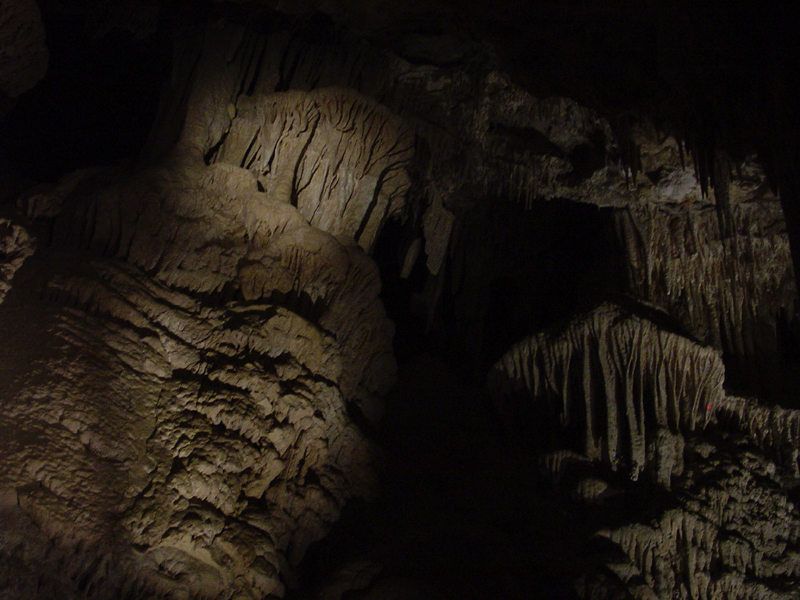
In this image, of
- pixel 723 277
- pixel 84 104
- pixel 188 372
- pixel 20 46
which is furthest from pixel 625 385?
pixel 84 104

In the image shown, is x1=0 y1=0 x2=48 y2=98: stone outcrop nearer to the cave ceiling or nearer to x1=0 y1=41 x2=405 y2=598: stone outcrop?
the cave ceiling

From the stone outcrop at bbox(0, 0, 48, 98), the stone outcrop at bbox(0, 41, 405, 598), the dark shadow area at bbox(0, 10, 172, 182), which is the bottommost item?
the stone outcrop at bbox(0, 41, 405, 598)

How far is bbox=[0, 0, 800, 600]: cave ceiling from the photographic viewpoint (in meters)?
3.99

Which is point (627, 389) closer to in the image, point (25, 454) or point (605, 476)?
Result: point (605, 476)

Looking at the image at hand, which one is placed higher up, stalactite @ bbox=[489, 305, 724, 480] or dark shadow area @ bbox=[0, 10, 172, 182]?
dark shadow area @ bbox=[0, 10, 172, 182]

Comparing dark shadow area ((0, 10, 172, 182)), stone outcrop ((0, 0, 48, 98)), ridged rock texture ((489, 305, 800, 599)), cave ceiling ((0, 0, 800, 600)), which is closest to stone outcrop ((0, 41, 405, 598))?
cave ceiling ((0, 0, 800, 600))

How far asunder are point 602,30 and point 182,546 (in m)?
5.44

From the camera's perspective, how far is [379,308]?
18.7ft

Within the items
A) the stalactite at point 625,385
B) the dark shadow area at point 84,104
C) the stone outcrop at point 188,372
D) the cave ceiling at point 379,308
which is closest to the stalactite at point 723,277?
the cave ceiling at point 379,308

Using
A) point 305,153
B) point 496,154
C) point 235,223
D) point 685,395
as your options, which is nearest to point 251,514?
point 235,223

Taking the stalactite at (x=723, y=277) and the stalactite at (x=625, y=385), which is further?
the stalactite at (x=723, y=277)

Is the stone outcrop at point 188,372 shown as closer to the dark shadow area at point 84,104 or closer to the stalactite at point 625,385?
the stalactite at point 625,385

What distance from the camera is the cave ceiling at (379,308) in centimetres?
399

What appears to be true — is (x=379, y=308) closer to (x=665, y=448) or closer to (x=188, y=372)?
(x=188, y=372)
